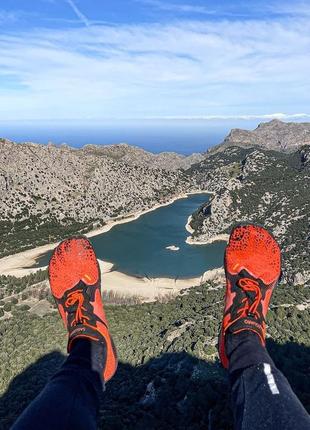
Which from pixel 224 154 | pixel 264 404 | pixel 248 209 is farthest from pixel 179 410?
pixel 224 154

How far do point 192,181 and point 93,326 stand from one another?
108595mm

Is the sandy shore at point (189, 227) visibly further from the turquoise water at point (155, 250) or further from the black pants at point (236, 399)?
the black pants at point (236, 399)

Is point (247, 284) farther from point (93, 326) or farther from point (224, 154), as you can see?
point (224, 154)

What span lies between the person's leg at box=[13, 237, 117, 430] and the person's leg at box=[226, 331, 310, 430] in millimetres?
1287

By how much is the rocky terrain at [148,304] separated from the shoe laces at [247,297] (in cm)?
622

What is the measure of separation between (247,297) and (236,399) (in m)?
2.90

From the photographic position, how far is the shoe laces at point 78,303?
623 centimetres

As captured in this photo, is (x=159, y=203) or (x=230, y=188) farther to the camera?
(x=159, y=203)

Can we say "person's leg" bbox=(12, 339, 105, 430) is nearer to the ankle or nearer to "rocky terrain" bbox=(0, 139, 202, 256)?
the ankle

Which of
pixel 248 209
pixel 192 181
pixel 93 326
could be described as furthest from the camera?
pixel 192 181

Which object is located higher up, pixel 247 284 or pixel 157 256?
pixel 247 284

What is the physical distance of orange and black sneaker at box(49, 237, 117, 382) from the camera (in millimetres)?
6316

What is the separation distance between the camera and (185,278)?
5059cm

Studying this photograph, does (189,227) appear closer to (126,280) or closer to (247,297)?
(126,280)
